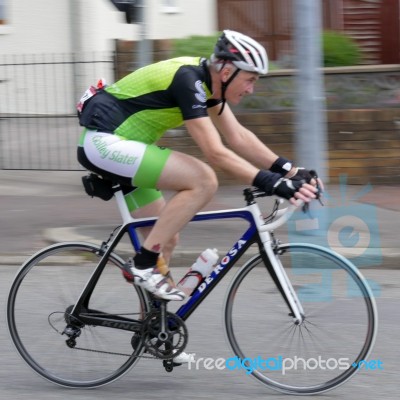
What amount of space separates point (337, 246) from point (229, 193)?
318 cm

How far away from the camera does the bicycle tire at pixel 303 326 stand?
441cm

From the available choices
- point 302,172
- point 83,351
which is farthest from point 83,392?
point 302,172

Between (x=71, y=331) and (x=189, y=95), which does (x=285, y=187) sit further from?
(x=71, y=331)

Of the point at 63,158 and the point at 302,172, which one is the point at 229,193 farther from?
the point at 302,172

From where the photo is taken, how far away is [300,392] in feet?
14.7

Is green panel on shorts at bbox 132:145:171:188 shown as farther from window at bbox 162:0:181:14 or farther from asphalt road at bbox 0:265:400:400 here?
window at bbox 162:0:181:14

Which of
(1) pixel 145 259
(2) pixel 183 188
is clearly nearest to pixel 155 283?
(1) pixel 145 259

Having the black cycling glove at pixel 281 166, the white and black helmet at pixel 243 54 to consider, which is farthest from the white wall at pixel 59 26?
the white and black helmet at pixel 243 54

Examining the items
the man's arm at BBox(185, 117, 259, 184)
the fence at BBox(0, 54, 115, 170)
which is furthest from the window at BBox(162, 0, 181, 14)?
the man's arm at BBox(185, 117, 259, 184)

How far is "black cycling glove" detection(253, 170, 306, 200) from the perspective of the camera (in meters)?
4.14

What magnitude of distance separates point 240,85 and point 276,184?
538mm

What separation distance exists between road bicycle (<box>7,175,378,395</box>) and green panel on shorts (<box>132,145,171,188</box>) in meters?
0.21

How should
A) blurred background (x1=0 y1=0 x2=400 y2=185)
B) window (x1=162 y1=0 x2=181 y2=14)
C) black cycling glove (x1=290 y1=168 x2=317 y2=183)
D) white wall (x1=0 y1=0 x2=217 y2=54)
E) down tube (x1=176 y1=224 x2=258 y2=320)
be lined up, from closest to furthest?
black cycling glove (x1=290 y1=168 x2=317 y2=183) < down tube (x1=176 y1=224 x2=258 y2=320) < blurred background (x1=0 y1=0 x2=400 y2=185) < white wall (x1=0 y1=0 x2=217 y2=54) < window (x1=162 y1=0 x2=181 y2=14)

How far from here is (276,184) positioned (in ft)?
13.6
